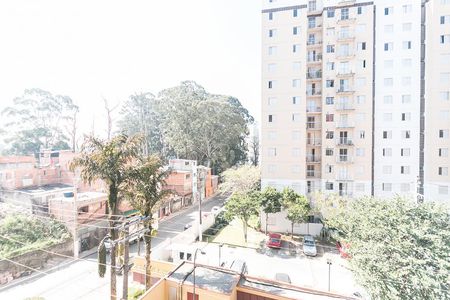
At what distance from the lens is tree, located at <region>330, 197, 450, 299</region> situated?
24.4ft

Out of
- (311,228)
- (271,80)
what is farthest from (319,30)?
(311,228)

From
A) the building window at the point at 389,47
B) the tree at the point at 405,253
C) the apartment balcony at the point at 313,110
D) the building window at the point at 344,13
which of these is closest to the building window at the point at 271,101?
the apartment balcony at the point at 313,110

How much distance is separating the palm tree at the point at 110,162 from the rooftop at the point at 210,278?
2.78m

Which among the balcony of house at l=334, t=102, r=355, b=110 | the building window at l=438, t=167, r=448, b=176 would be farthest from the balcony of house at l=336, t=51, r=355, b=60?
the building window at l=438, t=167, r=448, b=176

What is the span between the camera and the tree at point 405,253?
743 centimetres

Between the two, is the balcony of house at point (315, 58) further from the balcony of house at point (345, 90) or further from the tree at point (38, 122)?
the tree at point (38, 122)

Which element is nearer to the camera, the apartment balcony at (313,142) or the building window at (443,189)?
the building window at (443,189)

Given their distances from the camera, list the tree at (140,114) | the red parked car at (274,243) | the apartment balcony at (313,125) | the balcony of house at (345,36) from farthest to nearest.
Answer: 1. the tree at (140,114)
2. the apartment balcony at (313,125)
3. the balcony of house at (345,36)
4. the red parked car at (274,243)

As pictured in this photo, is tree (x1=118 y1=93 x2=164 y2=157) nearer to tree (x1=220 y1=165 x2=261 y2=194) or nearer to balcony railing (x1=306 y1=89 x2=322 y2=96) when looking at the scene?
tree (x1=220 y1=165 x2=261 y2=194)

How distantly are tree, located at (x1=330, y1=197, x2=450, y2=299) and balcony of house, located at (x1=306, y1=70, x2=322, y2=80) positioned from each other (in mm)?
18500

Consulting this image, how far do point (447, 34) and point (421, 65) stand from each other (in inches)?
130

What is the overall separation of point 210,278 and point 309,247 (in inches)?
500

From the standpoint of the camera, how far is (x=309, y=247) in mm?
19625

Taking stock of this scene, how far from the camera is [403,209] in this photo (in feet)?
31.6
